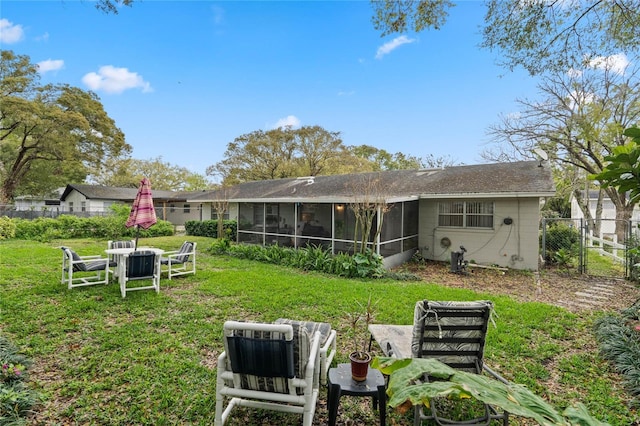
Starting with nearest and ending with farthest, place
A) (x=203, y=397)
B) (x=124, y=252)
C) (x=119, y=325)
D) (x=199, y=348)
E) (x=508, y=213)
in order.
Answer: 1. (x=203, y=397)
2. (x=199, y=348)
3. (x=119, y=325)
4. (x=124, y=252)
5. (x=508, y=213)

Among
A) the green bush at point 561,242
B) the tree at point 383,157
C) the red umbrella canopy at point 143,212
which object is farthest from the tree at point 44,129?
the green bush at point 561,242

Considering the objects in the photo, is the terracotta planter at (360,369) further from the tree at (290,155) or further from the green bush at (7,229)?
the tree at (290,155)

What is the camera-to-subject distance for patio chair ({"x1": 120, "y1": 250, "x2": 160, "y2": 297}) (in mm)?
6367

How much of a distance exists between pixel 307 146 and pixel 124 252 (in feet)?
78.5

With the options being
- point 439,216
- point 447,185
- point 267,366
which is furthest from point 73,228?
point 267,366

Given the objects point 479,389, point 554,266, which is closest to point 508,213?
point 554,266

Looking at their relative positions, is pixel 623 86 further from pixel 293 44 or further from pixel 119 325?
pixel 119 325

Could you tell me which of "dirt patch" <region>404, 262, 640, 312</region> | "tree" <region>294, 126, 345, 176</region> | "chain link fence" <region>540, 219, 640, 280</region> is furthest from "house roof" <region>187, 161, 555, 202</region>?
"tree" <region>294, 126, 345, 176</region>

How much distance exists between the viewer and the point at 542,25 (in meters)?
4.79

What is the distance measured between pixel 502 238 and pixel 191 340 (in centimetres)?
996

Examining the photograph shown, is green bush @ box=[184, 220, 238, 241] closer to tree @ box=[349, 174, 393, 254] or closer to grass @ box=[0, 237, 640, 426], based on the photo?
tree @ box=[349, 174, 393, 254]

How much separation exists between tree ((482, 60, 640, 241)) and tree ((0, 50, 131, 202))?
29.5 m

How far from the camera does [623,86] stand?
14.4 meters

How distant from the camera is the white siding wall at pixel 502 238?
32.3 ft
